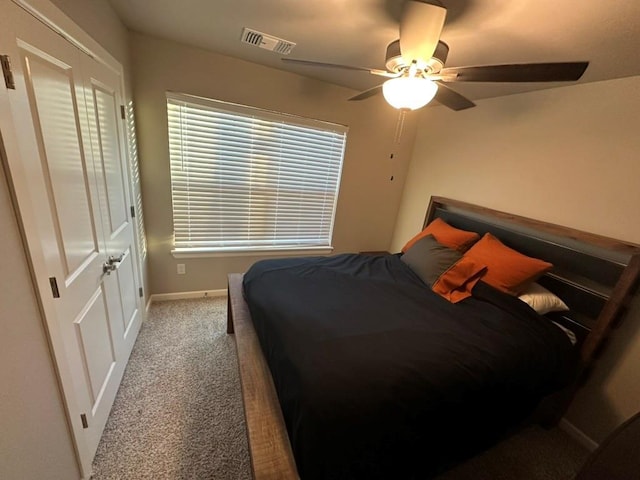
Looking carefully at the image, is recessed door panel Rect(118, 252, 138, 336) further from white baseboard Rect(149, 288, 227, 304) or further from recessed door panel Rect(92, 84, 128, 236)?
white baseboard Rect(149, 288, 227, 304)

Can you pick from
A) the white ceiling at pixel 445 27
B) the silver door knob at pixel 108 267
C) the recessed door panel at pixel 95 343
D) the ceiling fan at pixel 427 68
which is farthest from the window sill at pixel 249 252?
the ceiling fan at pixel 427 68

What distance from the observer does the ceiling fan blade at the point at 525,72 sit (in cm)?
103

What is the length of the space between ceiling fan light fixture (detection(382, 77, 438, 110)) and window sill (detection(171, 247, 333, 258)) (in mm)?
2122

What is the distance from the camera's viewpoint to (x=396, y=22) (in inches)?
53.9

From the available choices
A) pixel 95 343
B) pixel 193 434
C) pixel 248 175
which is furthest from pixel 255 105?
pixel 193 434

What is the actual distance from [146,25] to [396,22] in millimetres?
1734

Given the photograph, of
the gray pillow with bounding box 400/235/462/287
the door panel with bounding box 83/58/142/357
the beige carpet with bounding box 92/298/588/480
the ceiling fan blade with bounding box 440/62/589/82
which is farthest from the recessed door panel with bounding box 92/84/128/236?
the gray pillow with bounding box 400/235/462/287

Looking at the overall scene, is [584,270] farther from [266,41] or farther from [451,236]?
[266,41]

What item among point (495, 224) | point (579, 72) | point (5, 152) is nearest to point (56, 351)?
point (5, 152)

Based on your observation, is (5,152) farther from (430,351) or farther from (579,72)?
(579,72)

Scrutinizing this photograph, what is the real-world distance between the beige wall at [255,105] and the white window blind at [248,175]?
0.32ft

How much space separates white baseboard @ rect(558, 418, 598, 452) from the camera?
A: 174 centimetres

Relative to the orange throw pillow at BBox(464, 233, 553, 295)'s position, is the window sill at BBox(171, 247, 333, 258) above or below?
below

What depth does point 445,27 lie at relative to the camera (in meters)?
1.34
